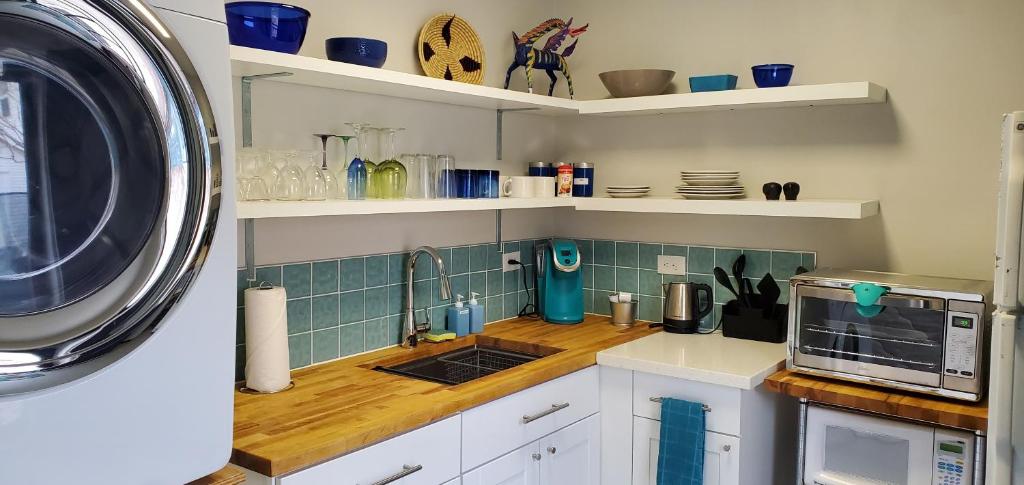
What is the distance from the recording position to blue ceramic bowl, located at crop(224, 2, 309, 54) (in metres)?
2.04

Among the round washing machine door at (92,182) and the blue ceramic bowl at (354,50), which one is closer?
the round washing machine door at (92,182)

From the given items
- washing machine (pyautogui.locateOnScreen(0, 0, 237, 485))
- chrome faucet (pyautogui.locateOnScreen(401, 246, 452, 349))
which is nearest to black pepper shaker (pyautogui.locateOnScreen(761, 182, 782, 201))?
chrome faucet (pyautogui.locateOnScreen(401, 246, 452, 349))

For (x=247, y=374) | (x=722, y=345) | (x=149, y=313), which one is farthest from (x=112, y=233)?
(x=722, y=345)

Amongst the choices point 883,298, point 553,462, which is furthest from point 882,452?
point 553,462

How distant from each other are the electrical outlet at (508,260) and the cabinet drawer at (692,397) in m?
0.86

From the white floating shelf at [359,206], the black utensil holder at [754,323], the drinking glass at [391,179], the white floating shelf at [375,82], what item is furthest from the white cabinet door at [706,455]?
the white floating shelf at [375,82]

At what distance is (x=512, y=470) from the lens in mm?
2436

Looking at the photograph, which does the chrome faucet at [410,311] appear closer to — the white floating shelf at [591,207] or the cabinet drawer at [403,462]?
the white floating shelf at [591,207]

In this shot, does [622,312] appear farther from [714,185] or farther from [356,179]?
[356,179]

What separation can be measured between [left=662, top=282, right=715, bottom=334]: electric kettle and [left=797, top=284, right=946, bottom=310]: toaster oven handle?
0.55m

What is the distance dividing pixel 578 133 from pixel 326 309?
1488mm

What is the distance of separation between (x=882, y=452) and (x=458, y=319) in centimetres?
147

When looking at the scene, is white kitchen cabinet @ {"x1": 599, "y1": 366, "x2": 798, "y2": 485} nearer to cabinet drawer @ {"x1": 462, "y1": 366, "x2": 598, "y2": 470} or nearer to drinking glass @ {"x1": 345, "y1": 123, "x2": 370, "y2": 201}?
cabinet drawer @ {"x1": 462, "y1": 366, "x2": 598, "y2": 470}

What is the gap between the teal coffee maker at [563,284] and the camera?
10.7 feet
